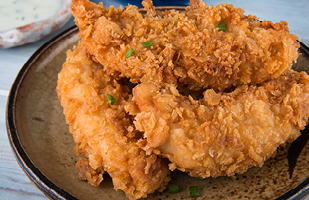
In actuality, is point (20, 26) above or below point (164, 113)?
below

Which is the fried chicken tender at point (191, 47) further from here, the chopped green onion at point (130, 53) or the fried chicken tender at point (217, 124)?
the fried chicken tender at point (217, 124)

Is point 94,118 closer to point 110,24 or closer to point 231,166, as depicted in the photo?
point 110,24

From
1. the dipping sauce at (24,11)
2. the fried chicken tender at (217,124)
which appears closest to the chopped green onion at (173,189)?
the fried chicken tender at (217,124)

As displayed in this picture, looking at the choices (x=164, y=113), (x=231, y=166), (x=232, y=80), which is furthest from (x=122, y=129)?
(x=232, y=80)

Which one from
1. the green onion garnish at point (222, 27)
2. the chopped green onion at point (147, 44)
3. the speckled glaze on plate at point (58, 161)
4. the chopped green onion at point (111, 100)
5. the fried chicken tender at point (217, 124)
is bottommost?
the speckled glaze on plate at point (58, 161)

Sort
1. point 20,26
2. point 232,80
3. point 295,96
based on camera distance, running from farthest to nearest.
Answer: point 20,26
point 232,80
point 295,96

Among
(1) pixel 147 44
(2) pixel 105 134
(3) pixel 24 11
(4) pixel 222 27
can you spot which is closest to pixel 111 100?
(2) pixel 105 134

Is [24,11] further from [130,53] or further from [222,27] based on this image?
[222,27]
